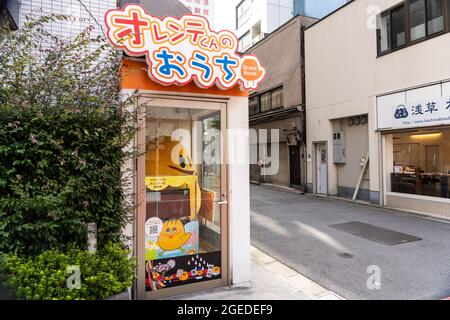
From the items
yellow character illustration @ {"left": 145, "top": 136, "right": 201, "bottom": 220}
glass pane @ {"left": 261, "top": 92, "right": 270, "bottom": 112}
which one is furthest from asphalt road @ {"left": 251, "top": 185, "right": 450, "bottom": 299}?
glass pane @ {"left": 261, "top": 92, "right": 270, "bottom": 112}

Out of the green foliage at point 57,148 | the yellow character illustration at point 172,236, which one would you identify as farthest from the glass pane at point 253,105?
the green foliage at point 57,148

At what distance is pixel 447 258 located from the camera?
5102 mm

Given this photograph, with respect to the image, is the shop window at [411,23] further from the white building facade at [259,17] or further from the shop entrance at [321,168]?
the white building facade at [259,17]

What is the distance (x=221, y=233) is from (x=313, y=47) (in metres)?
11.4

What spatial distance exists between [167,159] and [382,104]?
8.52 meters

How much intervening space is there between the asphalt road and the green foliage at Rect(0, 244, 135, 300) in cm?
285

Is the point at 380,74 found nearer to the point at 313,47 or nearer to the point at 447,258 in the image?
the point at 313,47

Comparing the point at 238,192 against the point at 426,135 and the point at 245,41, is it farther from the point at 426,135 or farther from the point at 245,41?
the point at 245,41

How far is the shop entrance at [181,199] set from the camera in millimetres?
3637

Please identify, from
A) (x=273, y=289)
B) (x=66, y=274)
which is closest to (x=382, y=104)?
(x=273, y=289)

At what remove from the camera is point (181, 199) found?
3.99 metres

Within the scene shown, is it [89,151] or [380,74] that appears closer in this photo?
[89,151]

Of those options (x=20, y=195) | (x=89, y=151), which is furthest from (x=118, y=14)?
(x=20, y=195)
